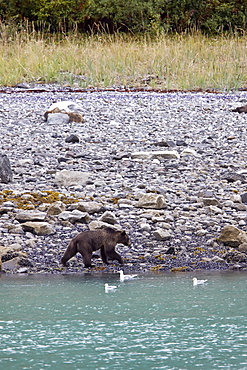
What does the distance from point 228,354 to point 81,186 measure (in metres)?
4.93

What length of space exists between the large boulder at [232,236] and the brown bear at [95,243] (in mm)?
1087

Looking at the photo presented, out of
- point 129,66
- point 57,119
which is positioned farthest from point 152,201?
point 129,66

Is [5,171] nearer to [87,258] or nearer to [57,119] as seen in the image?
[87,258]

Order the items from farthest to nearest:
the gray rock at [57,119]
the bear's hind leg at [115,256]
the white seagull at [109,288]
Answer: the gray rock at [57,119] → the bear's hind leg at [115,256] → the white seagull at [109,288]

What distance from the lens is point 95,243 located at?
6.63 m

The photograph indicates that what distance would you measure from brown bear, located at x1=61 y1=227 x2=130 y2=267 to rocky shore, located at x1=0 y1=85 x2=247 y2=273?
0.14 m

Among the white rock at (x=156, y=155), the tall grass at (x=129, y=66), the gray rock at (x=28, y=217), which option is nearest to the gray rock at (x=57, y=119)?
the white rock at (x=156, y=155)

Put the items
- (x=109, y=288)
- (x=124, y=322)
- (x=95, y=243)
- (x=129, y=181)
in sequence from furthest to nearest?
(x=129, y=181) → (x=95, y=243) → (x=109, y=288) → (x=124, y=322)

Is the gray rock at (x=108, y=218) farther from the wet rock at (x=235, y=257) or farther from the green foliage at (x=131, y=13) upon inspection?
the green foliage at (x=131, y=13)

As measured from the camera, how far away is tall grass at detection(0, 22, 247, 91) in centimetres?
1658

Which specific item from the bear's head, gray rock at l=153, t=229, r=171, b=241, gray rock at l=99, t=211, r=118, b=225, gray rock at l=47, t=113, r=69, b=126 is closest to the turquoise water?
the bear's head

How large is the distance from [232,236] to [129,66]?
1111 centimetres

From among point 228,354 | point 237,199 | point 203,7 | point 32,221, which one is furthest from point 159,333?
point 203,7

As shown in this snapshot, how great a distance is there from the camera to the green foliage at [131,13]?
2722cm
